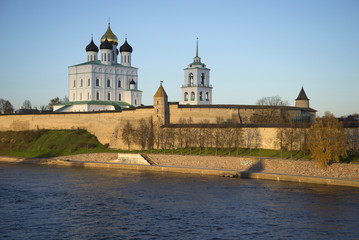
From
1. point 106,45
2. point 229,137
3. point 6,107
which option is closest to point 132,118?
point 229,137

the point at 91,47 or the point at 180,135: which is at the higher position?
the point at 91,47

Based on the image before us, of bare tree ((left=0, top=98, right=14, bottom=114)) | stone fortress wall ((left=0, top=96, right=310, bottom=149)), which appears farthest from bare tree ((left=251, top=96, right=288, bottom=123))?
bare tree ((left=0, top=98, right=14, bottom=114))

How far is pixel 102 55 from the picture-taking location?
61.4 meters

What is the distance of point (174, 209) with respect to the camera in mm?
21078

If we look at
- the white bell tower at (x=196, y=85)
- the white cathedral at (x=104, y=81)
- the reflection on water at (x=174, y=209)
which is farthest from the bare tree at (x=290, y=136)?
the white cathedral at (x=104, y=81)

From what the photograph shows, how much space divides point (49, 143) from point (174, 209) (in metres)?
28.4

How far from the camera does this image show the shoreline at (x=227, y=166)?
27.4 meters

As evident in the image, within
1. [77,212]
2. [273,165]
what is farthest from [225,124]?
[77,212]

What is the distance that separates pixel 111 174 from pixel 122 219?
13443mm

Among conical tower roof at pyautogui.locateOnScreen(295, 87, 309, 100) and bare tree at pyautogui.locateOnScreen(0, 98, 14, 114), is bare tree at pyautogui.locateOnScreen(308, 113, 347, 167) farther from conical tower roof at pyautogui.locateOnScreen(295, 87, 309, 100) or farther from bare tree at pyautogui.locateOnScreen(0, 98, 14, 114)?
bare tree at pyautogui.locateOnScreen(0, 98, 14, 114)

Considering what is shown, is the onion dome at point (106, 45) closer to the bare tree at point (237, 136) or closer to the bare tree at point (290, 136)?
the bare tree at point (237, 136)

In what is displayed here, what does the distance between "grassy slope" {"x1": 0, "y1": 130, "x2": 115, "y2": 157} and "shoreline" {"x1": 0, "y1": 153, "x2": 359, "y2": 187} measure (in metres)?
2.37

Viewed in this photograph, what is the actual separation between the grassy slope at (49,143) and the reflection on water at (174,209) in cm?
1454

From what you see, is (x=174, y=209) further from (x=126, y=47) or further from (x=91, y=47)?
(x=126, y=47)
